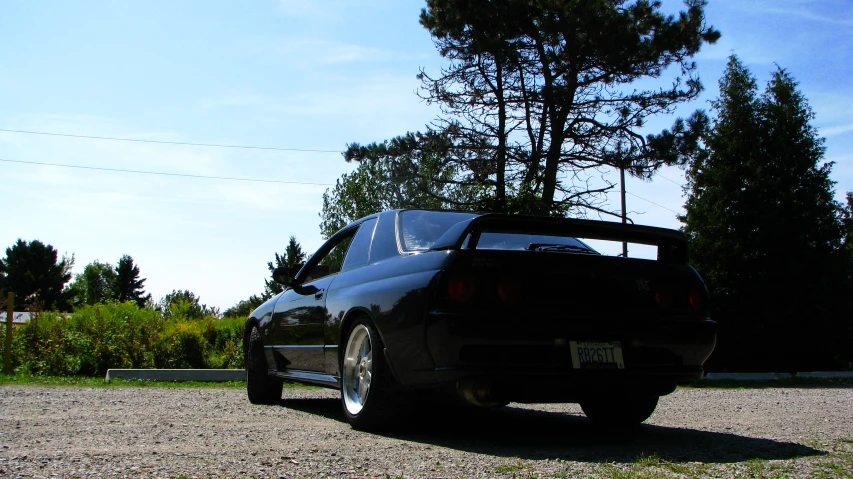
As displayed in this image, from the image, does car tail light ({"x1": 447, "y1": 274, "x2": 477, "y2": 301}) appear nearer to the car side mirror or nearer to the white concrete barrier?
the car side mirror

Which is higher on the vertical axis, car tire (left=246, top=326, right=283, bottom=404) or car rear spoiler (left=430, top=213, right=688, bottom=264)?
car rear spoiler (left=430, top=213, right=688, bottom=264)

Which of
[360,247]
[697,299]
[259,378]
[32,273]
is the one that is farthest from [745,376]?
[32,273]

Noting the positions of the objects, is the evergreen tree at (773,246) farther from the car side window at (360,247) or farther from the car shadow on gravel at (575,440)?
the car side window at (360,247)

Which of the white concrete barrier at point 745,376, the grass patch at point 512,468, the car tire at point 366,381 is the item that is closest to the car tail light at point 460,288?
the car tire at point 366,381

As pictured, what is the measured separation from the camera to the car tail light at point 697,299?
5.05 m

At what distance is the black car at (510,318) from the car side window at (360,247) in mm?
141

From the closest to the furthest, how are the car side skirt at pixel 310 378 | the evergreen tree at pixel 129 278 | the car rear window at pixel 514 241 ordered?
the car rear window at pixel 514 241
the car side skirt at pixel 310 378
the evergreen tree at pixel 129 278

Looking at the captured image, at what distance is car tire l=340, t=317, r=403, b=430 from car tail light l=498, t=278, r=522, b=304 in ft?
2.96

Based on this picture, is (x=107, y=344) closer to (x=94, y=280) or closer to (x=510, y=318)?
(x=510, y=318)

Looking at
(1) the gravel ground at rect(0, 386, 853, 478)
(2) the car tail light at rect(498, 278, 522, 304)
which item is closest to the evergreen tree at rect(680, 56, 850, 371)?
(1) the gravel ground at rect(0, 386, 853, 478)

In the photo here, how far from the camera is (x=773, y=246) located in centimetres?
1734

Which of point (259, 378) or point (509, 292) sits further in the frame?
point (259, 378)

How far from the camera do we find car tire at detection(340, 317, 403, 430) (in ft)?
16.1

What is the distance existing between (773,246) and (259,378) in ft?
44.6
